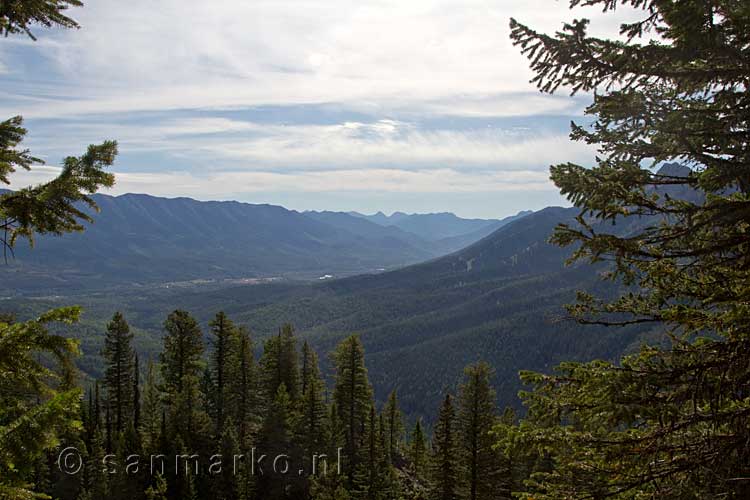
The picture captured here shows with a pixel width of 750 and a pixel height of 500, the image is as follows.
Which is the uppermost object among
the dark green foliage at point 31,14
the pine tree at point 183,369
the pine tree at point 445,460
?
the dark green foliage at point 31,14

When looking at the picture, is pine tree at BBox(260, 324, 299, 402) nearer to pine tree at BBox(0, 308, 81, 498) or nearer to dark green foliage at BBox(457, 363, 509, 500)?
dark green foliage at BBox(457, 363, 509, 500)

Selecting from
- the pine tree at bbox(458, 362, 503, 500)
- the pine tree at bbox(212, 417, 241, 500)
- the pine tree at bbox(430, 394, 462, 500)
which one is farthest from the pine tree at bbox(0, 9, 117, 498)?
the pine tree at bbox(212, 417, 241, 500)

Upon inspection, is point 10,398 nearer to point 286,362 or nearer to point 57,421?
point 57,421

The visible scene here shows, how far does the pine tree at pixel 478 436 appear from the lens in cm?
2559

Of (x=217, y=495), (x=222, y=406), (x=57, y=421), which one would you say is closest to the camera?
(x=57, y=421)

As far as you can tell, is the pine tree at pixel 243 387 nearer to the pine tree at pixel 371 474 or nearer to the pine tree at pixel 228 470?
the pine tree at pixel 228 470

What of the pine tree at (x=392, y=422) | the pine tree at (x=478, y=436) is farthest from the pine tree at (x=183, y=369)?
the pine tree at (x=392, y=422)

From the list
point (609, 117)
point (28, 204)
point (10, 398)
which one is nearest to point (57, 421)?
point (10, 398)

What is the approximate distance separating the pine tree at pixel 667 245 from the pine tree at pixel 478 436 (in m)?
19.4

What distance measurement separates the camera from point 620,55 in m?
6.48

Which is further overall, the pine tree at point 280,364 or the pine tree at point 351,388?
the pine tree at point 280,364

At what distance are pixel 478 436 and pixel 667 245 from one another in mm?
20638

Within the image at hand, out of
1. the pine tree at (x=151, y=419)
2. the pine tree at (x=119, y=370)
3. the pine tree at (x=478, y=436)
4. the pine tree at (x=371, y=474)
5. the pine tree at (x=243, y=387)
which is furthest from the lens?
the pine tree at (x=243, y=387)

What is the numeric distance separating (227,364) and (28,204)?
3137 centimetres
